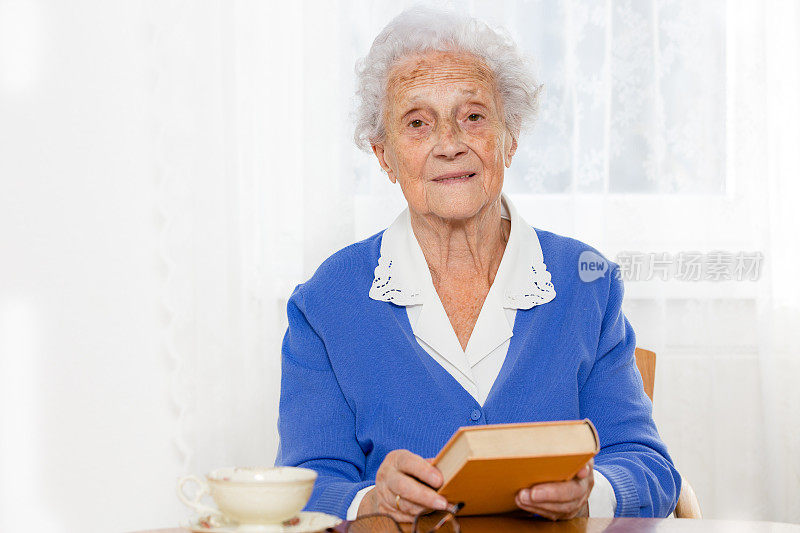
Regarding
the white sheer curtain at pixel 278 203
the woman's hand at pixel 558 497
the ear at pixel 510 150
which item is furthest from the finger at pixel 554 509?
the white sheer curtain at pixel 278 203

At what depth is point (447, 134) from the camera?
1.35 metres

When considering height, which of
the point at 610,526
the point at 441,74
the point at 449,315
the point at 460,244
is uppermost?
the point at 441,74

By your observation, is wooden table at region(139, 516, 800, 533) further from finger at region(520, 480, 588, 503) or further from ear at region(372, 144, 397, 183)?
ear at region(372, 144, 397, 183)

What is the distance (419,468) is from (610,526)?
214 millimetres

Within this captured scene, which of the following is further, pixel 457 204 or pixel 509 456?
pixel 457 204

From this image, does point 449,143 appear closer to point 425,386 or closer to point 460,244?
point 460,244

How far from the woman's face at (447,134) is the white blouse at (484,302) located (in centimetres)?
8

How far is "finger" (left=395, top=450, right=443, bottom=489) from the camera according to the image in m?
0.85

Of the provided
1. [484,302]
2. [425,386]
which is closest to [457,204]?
[484,302]

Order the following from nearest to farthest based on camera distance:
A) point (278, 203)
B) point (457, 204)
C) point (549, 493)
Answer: point (549, 493)
point (457, 204)
point (278, 203)

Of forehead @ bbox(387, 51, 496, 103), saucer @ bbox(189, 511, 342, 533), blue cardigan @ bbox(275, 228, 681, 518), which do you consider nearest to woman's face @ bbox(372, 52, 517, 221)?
forehead @ bbox(387, 51, 496, 103)

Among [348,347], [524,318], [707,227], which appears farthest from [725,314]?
[348,347]

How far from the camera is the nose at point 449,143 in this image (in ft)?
4.37

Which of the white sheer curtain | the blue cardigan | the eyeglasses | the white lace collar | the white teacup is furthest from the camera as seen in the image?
the white sheer curtain
